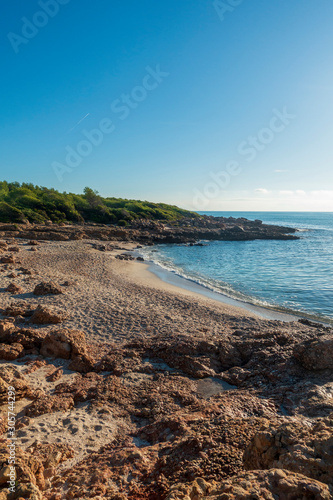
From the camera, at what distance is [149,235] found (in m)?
41.0

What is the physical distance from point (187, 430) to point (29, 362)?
4.40 metres

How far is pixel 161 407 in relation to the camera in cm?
490

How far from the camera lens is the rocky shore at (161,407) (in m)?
2.52

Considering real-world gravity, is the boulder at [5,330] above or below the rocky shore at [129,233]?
below

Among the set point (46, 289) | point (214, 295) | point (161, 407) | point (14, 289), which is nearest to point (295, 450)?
point (161, 407)

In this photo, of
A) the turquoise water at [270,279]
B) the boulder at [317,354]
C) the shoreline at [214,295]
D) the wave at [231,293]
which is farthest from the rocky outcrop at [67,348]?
the turquoise water at [270,279]

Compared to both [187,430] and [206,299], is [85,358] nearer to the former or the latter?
[187,430]

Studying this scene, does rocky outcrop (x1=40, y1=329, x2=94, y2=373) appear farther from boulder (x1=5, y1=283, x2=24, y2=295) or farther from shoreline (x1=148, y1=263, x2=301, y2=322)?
shoreline (x1=148, y1=263, x2=301, y2=322)

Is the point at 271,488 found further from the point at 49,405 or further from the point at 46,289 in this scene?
the point at 46,289

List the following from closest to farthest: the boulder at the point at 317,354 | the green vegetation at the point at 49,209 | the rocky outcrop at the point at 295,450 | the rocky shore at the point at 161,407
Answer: the rocky outcrop at the point at 295,450, the rocky shore at the point at 161,407, the boulder at the point at 317,354, the green vegetation at the point at 49,209

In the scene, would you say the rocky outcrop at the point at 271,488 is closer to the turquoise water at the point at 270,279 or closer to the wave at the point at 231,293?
the wave at the point at 231,293

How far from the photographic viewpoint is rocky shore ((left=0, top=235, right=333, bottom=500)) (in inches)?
99.0

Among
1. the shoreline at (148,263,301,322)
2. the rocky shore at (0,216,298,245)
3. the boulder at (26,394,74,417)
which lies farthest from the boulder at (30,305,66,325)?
the rocky shore at (0,216,298,245)

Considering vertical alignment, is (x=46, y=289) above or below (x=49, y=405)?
above
